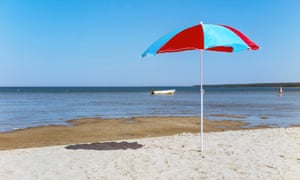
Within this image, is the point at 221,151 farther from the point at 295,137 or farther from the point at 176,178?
the point at 295,137

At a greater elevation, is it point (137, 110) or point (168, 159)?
point (168, 159)

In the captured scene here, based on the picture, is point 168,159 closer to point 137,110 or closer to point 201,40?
point 201,40

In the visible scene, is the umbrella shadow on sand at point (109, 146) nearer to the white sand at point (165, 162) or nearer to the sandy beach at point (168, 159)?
the sandy beach at point (168, 159)

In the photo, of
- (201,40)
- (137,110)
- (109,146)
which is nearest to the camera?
(201,40)

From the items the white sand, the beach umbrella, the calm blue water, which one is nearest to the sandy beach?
the white sand

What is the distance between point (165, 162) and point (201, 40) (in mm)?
2193

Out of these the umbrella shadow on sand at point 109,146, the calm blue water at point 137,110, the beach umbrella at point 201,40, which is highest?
the beach umbrella at point 201,40

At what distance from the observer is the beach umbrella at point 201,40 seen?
5.60 m

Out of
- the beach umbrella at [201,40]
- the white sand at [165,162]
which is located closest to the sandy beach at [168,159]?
the white sand at [165,162]

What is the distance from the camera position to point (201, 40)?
5.66 meters

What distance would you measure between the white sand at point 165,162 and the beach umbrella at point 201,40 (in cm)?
196

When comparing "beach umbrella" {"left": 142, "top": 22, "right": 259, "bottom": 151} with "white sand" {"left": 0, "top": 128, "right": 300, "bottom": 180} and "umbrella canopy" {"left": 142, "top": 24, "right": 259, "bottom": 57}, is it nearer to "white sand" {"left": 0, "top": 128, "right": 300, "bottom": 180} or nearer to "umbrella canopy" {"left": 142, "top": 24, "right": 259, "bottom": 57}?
"umbrella canopy" {"left": 142, "top": 24, "right": 259, "bottom": 57}

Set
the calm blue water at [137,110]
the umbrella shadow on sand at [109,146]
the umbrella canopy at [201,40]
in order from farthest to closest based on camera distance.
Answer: the calm blue water at [137,110]
the umbrella shadow on sand at [109,146]
the umbrella canopy at [201,40]

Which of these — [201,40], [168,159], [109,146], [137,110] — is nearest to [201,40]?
[201,40]
